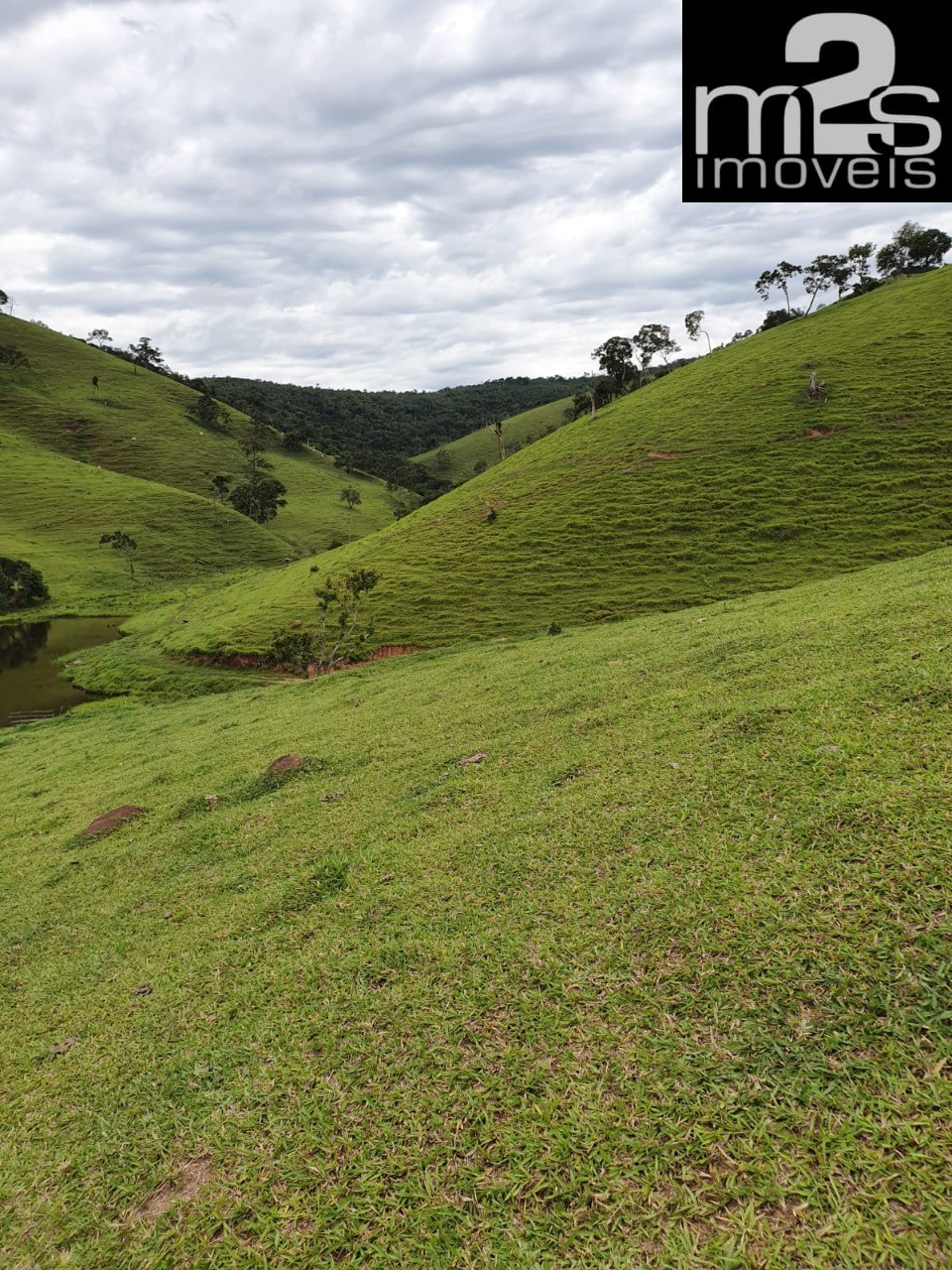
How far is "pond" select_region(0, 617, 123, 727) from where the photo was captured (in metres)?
33.9

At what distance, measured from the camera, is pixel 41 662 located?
1710 inches

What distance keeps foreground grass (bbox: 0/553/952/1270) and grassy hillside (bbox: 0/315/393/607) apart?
68.4m

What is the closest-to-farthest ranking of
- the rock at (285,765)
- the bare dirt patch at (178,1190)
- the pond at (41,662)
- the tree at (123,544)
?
the bare dirt patch at (178,1190) → the rock at (285,765) → the pond at (41,662) → the tree at (123,544)

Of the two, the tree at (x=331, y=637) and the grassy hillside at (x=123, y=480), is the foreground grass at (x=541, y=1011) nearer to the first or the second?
the tree at (x=331, y=637)

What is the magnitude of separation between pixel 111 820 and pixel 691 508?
36.1 metres

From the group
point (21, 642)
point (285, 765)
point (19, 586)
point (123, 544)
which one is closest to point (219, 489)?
point (123, 544)

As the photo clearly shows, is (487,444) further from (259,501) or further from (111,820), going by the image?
(111,820)

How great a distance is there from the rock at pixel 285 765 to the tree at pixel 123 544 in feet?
239

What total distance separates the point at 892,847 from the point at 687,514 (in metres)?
35.6

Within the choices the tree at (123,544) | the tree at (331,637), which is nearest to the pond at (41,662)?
the tree at (331,637)

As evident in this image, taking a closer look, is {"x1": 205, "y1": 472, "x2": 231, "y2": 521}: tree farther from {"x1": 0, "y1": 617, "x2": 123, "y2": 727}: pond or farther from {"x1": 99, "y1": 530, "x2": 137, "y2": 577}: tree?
{"x1": 0, "y1": 617, "x2": 123, "y2": 727}: pond

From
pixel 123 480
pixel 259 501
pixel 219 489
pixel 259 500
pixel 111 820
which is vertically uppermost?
pixel 123 480

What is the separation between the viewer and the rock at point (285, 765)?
11352 mm

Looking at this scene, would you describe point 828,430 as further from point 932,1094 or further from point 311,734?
point 932,1094
